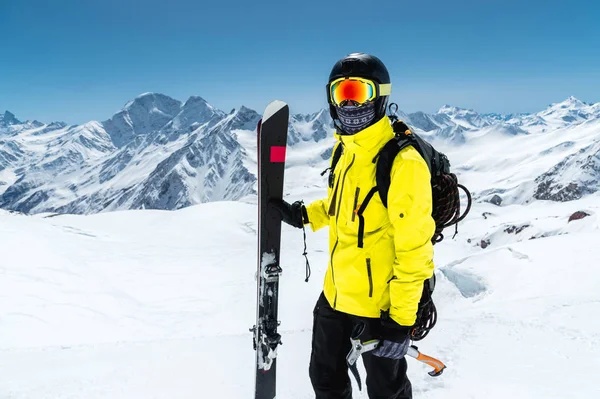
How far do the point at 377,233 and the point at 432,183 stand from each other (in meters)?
0.71

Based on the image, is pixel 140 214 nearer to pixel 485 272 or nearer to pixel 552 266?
pixel 485 272

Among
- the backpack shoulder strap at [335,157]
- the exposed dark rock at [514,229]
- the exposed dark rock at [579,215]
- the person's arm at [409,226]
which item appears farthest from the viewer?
the exposed dark rock at [514,229]

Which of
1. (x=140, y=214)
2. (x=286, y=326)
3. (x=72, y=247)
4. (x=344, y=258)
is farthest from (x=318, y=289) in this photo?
(x=140, y=214)

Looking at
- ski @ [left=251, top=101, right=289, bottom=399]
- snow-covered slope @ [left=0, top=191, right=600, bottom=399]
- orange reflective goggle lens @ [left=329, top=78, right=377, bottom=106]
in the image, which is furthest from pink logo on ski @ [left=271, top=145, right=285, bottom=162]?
snow-covered slope @ [left=0, top=191, right=600, bottom=399]

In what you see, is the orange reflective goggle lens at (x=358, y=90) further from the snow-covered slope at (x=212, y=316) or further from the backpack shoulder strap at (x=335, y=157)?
the snow-covered slope at (x=212, y=316)

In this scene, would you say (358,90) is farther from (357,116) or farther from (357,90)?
(357,116)

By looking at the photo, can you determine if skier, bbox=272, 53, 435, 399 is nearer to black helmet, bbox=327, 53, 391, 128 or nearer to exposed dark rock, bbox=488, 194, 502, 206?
black helmet, bbox=327, 53, 391, 128

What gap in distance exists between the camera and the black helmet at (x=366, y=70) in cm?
382

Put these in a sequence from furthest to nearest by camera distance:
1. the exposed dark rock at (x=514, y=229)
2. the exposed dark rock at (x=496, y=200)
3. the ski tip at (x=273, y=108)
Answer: the exposed dark rock at (x=496, y=200) < the exposed dark rock at (x=514, y=229) < the ski tip at (x=273, y=108)

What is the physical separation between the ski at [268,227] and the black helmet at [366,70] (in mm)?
1173

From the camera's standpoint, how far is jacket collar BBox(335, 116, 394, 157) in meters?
A: 3.73

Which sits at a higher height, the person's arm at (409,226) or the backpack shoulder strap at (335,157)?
the backpack shoulder strap at (335,157)

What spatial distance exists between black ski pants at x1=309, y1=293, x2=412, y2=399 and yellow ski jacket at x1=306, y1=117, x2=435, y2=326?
7.9 inches

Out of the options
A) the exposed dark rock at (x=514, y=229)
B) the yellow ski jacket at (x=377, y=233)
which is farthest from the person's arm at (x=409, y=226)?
the exposed dark rock at (x=514, y=229)
